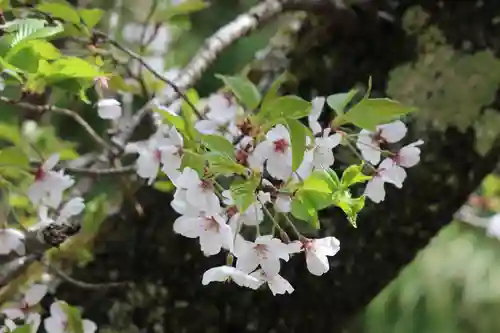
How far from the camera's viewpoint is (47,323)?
0.50 metres

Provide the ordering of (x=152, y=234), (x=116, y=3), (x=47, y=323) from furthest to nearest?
(x=116, y=3), (x=152, y=234), (x=47, y=323)

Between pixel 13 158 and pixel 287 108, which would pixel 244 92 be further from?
pixel 13 158

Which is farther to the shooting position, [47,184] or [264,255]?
[47,184]

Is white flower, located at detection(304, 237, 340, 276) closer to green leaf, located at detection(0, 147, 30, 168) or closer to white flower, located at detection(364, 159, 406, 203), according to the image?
white flower, located at detection(364, 159, 406, 203)

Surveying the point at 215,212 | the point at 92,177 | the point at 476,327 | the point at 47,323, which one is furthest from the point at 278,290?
the point at 476,327

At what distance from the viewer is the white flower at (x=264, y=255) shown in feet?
1.19

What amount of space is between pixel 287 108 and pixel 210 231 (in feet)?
0.29

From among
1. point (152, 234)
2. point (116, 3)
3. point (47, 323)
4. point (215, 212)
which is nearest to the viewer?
point (215, 212)

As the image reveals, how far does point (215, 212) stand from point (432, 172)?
0.29 meters

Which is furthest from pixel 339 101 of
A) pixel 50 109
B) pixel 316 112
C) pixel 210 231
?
pixel 50 109

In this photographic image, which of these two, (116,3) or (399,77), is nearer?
(399,77)

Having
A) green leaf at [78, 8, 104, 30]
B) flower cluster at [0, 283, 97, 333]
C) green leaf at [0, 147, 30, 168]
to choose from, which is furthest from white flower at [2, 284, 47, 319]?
green leaf at [78, 8, 104, 30]

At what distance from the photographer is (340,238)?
59cm

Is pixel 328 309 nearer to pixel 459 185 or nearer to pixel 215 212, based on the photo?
pixel 459 185
